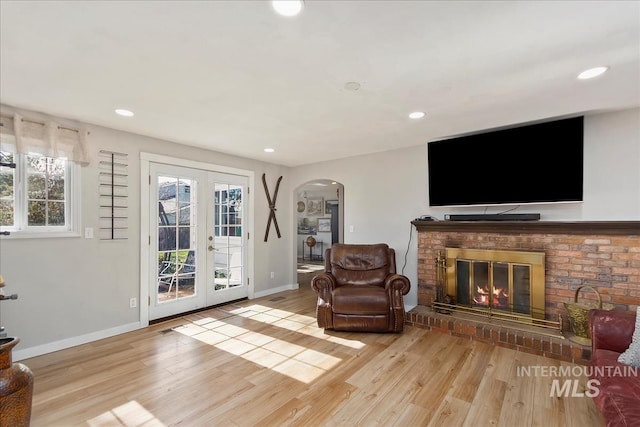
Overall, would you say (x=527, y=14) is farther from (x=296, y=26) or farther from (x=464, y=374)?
(x=464, y=374)

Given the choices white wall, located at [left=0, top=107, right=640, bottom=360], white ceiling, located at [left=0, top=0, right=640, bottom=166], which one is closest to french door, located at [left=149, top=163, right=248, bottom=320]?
white wall, located at [left=0, top=107, right=640, bottom=360]

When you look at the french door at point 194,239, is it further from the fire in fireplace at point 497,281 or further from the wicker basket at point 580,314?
the wicker basket at point 580,314

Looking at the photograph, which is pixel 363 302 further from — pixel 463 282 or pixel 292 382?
pixel 463 282

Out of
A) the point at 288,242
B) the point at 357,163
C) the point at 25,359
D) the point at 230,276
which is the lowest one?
the point at 25,359

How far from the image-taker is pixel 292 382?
2.32m

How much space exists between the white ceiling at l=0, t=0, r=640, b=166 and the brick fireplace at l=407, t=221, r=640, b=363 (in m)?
1.17

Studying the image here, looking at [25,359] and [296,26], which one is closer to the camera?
[296,26]

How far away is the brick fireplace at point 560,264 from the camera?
2.76 meters

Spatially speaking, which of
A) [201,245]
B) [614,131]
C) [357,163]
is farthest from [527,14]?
[201,245]

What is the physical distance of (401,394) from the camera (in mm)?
2162

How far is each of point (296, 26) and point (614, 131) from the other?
3.32 meters

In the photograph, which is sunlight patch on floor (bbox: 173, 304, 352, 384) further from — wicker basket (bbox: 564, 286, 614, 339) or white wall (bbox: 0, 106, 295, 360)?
wicker basket (bbox: 564, 286, 614, 339)

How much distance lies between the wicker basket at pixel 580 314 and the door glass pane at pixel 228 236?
13.7 ft

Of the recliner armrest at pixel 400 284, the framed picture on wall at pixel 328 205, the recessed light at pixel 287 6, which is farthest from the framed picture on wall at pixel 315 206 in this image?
the recessed light at pixel 287 6
